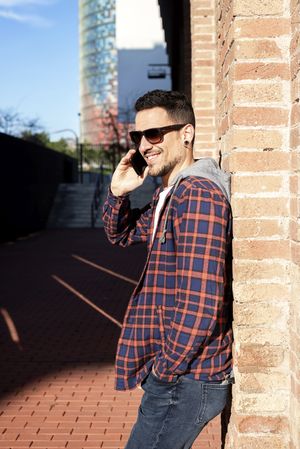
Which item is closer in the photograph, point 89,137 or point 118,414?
point 118,414

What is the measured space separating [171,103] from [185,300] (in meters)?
0.69

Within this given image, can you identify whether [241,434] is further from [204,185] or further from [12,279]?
[12,279]

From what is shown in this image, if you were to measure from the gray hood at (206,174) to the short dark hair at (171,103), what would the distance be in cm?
17

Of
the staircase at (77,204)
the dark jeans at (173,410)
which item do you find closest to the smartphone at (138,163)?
the dark jeans at (173,410)

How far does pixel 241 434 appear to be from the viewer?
2352mm

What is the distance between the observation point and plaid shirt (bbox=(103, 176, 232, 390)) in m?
2.02

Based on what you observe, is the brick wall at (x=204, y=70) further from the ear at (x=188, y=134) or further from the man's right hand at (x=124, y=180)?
the ear at (x=188, y=134)

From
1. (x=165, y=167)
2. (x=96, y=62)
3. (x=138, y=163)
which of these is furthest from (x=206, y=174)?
(x=96, y=62)

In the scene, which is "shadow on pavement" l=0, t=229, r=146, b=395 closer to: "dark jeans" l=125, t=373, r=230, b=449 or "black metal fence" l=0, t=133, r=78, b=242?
"black metal fence" l=0, t=133, r=78, b=242

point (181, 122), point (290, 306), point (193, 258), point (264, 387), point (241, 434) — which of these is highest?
point (181, 122)

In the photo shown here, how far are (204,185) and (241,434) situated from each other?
2.97 ft

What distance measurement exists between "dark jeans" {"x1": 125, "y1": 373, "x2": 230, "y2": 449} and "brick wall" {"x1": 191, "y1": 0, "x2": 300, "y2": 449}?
0.62 feet

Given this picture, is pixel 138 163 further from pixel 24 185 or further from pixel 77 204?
pixel 77 204

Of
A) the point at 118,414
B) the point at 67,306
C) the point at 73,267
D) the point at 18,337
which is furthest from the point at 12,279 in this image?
the point at 118,414
